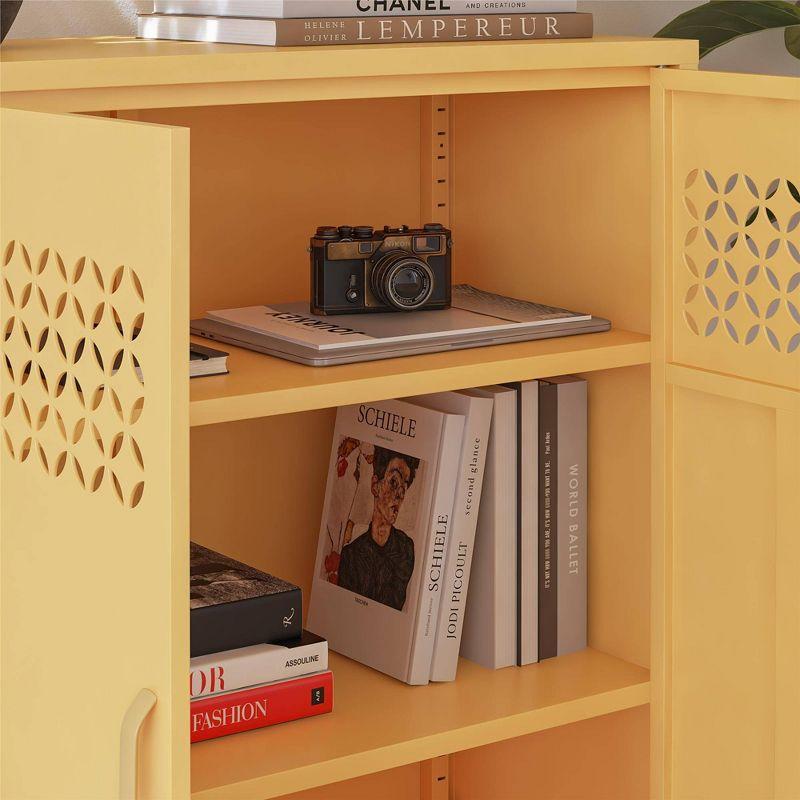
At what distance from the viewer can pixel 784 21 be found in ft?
4.99

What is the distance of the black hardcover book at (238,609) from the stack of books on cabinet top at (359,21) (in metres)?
0.47

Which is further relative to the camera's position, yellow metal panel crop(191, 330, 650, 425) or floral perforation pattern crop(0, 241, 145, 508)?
yellow metal panel crop(191, 330, 650, 425)

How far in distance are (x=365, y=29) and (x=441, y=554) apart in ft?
1.58

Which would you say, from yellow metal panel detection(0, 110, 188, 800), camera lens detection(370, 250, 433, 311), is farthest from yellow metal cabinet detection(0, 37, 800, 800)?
camera lens detection(370, 250, 433, 311)

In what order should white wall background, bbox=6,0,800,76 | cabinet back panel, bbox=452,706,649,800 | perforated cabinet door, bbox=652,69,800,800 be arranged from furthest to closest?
white wall background, bbox=6,0,800,76 → cabinet back panel, bbox=452,706,649,800 → perforated cabinet door, bbox=652,69,800,800

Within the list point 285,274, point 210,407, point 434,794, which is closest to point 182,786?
point 210,407

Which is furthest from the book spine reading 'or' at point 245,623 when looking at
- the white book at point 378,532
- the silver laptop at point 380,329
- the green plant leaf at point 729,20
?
the green plant leaf at point 729,20

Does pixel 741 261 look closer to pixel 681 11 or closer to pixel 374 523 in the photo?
pixel 374 523

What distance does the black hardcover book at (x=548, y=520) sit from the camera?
131cm

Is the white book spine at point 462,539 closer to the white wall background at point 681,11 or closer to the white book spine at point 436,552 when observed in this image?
the white book spine at point 436,552

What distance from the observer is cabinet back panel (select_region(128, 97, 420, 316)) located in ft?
4.49

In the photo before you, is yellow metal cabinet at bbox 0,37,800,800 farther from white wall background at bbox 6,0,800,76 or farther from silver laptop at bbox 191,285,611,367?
white wall background at bbox 6,0,800,76

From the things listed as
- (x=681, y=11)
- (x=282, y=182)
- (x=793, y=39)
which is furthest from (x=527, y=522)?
(x=681, y=11)

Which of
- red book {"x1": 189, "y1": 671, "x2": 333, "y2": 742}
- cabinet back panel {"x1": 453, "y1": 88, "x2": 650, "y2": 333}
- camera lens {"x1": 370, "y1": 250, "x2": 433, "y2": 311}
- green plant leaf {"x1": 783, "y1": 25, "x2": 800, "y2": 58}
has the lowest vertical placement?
red book {"x1": 189, "y1": 671, "x2": 333, "y2": 742}
